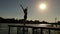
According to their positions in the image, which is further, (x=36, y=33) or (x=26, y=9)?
(x=26, y=9)

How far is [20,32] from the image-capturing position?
2419 cm

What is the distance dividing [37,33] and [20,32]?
576 cm

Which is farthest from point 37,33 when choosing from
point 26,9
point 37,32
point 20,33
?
point 26,9

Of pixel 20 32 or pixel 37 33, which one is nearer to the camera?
pixel 37 33

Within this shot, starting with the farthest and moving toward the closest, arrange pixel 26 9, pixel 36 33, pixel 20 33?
pixel 26 9 < pixel 20 33 < pixel 36 33

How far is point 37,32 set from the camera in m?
19.3

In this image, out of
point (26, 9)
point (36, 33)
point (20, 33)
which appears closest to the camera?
point (36, 33)

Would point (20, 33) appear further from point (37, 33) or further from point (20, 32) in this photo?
point (37, 33)

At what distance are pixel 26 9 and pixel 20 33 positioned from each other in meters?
17.3

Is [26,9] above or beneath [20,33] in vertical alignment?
above

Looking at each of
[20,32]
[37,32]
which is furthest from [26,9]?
[37,32]

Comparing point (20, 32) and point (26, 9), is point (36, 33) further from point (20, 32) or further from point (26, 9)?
point (26, 9)

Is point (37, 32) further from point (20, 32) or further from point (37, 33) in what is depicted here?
point (20, 32)

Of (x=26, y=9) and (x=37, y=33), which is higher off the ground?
(x=26, y=9)
